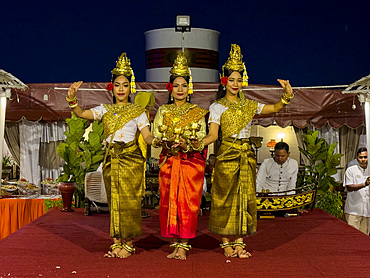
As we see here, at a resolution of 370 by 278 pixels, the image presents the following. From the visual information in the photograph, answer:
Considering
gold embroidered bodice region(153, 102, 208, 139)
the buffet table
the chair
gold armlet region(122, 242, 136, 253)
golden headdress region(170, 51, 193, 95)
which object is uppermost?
golden headdress region(170, 51, 193, 95)

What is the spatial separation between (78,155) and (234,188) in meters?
4.00

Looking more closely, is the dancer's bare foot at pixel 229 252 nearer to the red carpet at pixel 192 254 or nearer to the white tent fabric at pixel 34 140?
the red carpet at pixel 192 254

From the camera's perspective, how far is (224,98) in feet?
16.0

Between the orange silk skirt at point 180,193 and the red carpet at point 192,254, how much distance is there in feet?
0.88

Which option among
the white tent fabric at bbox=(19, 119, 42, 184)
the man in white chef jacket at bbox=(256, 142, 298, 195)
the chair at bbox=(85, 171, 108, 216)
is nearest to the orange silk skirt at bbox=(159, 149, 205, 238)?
the chair at bbox=(85, 171, 108, 216)

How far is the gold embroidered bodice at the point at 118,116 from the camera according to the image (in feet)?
15.3

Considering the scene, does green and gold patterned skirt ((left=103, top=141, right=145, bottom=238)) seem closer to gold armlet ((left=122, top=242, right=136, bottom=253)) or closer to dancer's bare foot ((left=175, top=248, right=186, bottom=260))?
gold armlet ((left=122, top=242, right=136, bottom=253))

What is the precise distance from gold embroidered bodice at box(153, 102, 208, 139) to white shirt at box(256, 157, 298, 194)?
296cm

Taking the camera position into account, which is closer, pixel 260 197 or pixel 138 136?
pixel 138 136

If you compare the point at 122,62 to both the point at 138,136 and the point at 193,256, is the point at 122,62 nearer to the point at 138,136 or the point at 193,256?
the point at 138,136

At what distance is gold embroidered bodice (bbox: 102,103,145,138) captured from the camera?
4.68 m

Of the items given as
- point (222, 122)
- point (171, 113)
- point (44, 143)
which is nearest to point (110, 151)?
point (171, 113)

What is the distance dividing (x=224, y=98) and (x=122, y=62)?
3.24ft

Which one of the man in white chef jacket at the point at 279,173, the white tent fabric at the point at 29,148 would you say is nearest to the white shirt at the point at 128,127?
the man in white chef jacket at the point at 279,173
